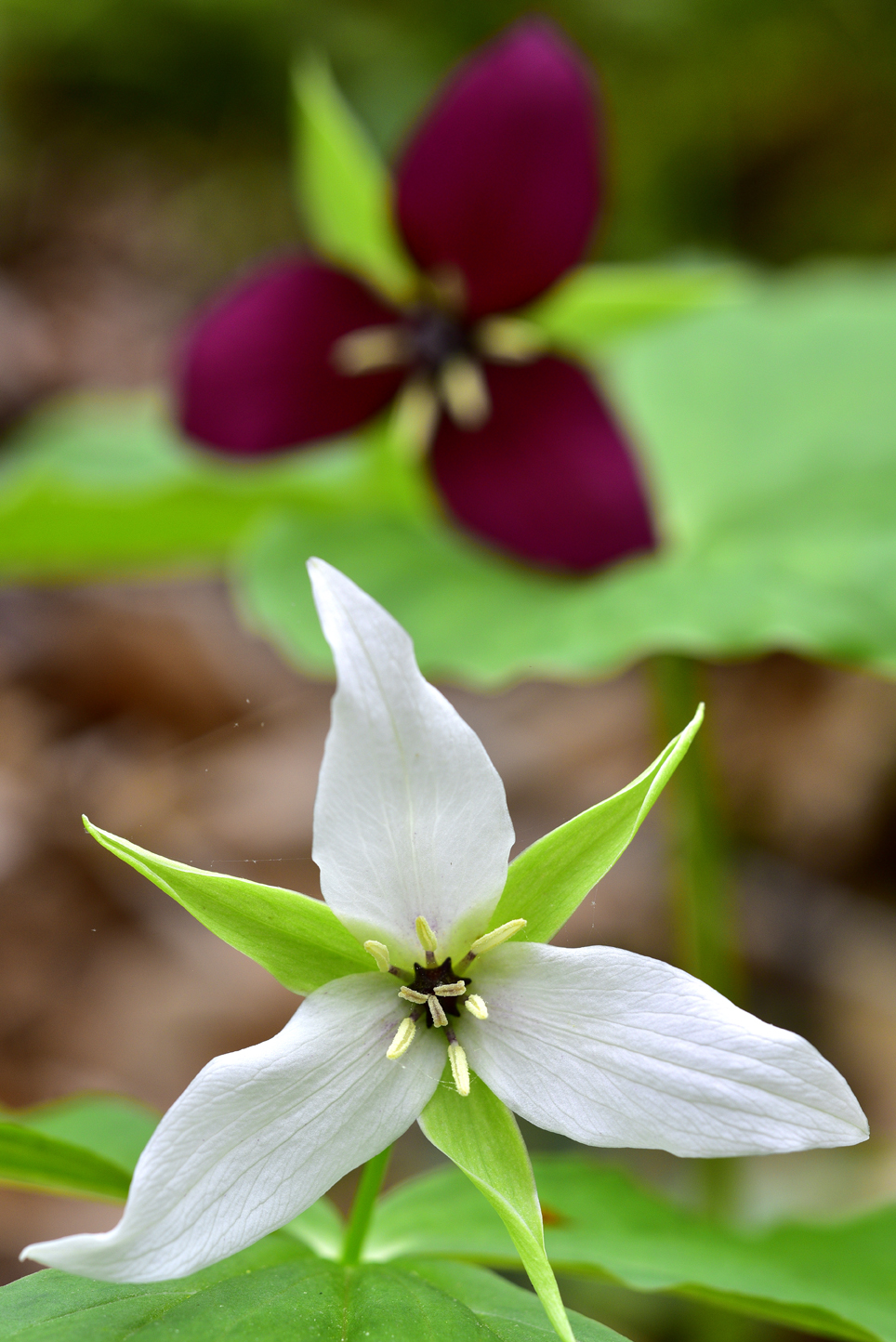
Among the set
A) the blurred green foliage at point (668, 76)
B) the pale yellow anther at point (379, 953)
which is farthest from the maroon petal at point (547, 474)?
the blurred green foliage at point (668, 76)

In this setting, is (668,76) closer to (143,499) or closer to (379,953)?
(143,499)

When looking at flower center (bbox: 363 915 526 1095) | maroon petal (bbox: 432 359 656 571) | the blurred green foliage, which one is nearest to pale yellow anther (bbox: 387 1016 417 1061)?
flower center (bbox: 363 915 526 1095)

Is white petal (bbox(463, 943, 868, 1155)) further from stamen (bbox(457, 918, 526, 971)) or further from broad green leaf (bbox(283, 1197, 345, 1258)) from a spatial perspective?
broad green leaf (bbox(283, 1197, 345, 1258))

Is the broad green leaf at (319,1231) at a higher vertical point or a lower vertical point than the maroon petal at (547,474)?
lower

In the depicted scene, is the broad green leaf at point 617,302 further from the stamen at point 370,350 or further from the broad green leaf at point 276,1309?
the broad green leaf at point 276,1309

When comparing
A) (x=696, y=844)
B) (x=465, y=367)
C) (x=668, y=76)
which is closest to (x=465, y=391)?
(x=465, y=367)

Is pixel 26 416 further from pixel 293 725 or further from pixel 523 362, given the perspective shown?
pixel 523 362

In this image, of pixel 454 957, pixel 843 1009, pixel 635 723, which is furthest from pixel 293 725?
pixel 454 957
